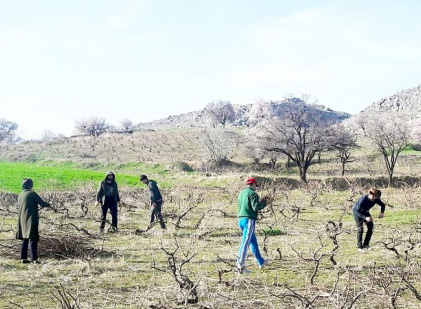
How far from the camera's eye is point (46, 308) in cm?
624

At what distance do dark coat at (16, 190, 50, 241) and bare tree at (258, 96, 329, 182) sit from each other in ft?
98.4

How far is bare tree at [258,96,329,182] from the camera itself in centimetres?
3772

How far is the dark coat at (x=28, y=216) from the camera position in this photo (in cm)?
882

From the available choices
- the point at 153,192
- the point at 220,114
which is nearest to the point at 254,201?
the point at 153,192

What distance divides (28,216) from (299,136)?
1222 inches

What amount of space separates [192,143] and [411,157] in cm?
2928

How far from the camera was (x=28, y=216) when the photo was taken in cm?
888

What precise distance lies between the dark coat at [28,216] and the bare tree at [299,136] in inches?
1181

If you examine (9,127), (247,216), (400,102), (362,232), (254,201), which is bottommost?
(362,232)

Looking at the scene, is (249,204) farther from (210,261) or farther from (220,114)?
(220,114)

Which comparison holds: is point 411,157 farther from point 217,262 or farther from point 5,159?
point 217,262

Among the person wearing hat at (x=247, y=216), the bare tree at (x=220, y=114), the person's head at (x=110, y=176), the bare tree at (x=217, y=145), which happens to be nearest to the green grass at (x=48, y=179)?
the person's head at (x=110, y=176)

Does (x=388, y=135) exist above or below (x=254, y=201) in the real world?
above

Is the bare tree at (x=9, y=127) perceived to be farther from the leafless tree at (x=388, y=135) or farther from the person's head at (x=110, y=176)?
the person's head at (x=110, y=176)
